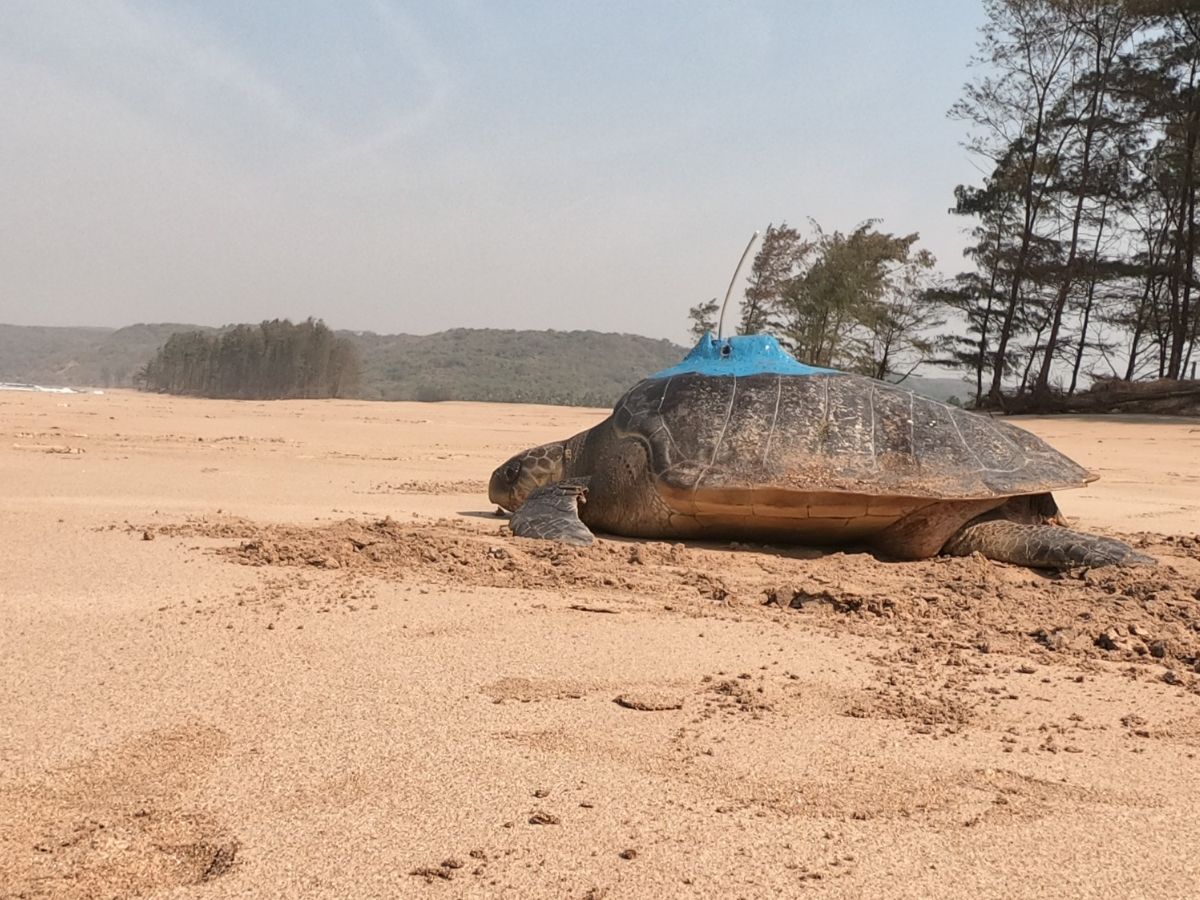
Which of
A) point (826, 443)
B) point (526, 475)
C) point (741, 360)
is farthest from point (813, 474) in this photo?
point (526, 475)

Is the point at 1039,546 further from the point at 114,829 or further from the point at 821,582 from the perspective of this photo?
the point at 114,829

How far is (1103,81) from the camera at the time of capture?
2597 cm

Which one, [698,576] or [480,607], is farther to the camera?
[698,576]

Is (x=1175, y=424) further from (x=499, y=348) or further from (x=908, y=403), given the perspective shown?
(x=499, y=348)

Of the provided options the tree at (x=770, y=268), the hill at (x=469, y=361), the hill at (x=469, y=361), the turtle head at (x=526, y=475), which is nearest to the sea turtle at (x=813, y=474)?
the turtle head at (x=526, y=475)

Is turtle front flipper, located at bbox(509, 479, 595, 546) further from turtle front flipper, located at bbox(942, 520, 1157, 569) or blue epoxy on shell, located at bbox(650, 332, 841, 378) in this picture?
turtle front flipper, located at bbox(942, 520, 1157, 569)

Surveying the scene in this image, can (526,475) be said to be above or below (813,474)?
below

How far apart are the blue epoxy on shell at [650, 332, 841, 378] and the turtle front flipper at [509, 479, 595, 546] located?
103 centimetres

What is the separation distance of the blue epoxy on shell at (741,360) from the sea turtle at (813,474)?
0.03 m

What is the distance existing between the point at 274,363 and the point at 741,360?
162 feet

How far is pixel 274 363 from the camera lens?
52094 millimetres

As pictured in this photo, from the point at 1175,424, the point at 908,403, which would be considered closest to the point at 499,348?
the point at 1175,424

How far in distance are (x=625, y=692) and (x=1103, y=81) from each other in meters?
28.7

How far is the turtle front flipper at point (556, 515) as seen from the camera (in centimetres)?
567
